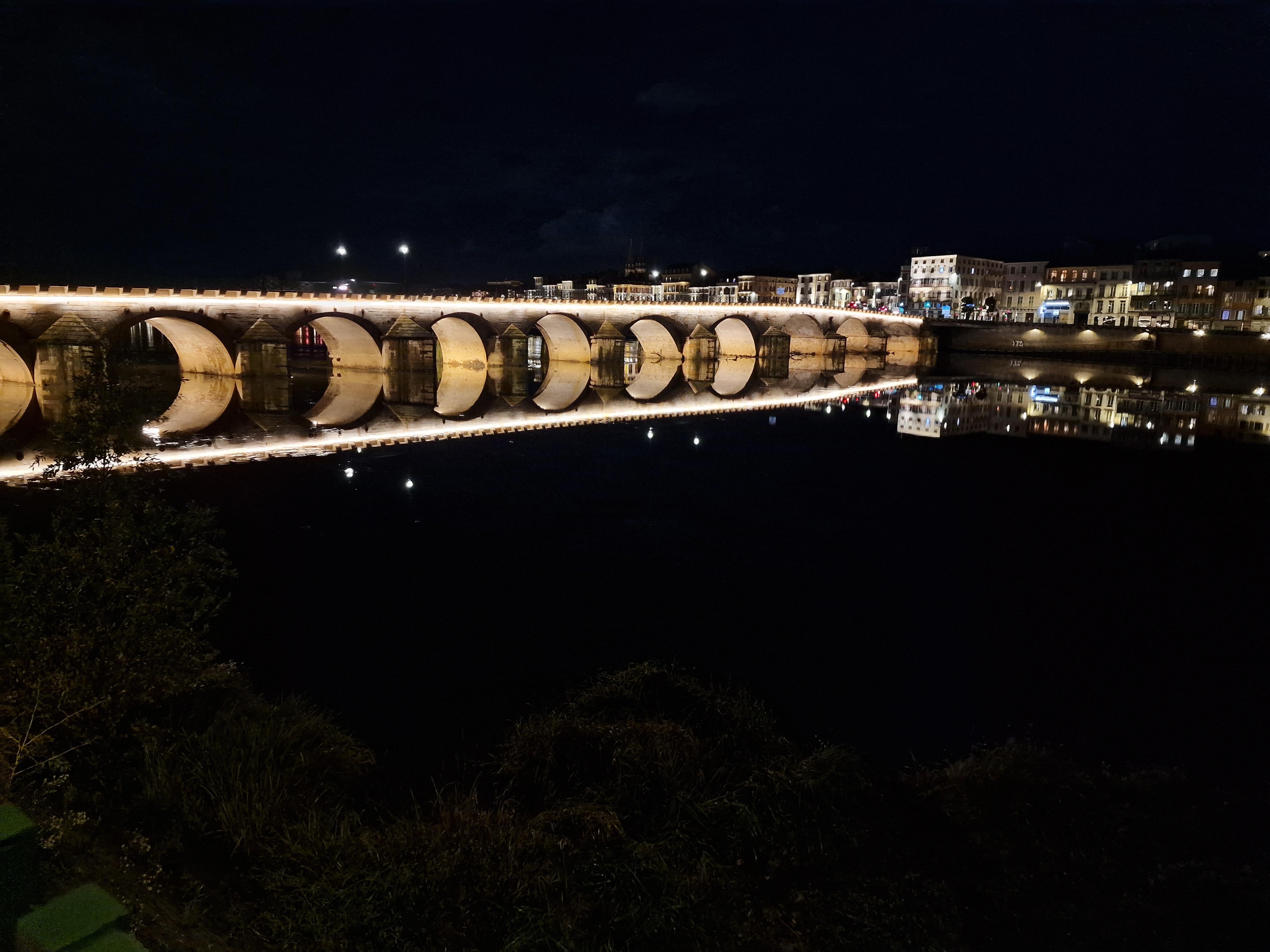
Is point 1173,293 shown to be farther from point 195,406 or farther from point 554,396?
point 195,406

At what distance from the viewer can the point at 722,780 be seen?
18.4 feet

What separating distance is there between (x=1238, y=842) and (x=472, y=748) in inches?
213

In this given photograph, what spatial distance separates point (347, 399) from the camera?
3147cm

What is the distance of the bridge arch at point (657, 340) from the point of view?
55.4 meters

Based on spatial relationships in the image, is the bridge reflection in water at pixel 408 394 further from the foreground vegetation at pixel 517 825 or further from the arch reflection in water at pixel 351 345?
the foreground vegetation at pixel 517 825

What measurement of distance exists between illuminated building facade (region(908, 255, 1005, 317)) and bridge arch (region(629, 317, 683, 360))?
5209 centimetres

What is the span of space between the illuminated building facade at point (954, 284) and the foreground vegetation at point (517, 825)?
331 ft

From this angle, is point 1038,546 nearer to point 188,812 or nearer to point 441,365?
point 188,812

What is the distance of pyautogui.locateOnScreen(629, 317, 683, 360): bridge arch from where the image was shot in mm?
55406

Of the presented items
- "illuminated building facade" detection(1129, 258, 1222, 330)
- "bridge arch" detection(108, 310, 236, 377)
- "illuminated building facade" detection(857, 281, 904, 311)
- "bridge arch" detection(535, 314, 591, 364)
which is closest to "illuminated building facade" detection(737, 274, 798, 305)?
"illuminated building facade" detection(857, 281, 904, 311)

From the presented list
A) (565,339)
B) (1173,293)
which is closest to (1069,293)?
(1173,293)

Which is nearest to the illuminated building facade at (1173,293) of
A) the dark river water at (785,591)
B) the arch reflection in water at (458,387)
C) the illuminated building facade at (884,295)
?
the illuminated building facade at (884,295)

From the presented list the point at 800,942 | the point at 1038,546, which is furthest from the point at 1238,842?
the point at 1038,546

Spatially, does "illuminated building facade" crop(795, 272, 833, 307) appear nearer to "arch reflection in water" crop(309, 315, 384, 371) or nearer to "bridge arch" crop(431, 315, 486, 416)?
"bridge arch" crop(431, 315, 486, 416)
